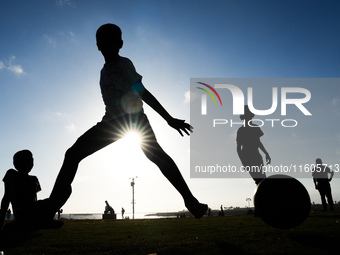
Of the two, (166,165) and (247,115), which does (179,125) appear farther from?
(247,115)

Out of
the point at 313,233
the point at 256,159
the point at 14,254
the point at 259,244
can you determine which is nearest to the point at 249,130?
the point at 256,159

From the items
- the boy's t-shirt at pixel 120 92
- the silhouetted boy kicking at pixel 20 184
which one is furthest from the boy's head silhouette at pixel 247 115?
the silhouetted boy kicking at pixel 20 184

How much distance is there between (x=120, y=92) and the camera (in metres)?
3.83

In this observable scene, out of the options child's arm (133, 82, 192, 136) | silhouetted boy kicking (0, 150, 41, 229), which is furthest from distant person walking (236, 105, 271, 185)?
silhouetted boy kicking (0, 150, 41, 229)

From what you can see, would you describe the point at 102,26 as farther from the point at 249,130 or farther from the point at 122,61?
the point at 249,130

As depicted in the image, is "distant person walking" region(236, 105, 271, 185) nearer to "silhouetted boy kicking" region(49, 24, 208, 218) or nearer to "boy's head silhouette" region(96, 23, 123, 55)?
"silhouetted boy kicking" region(49, 24, 208, 218)

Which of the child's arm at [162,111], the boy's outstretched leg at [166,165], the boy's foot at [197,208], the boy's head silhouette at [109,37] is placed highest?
the boy's head silhouette at [109,37]

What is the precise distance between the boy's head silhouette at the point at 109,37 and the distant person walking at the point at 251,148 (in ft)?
18.9

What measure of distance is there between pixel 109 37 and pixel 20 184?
3455 mm

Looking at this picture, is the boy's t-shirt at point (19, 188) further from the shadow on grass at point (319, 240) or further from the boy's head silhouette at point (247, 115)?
the boy's head silhouette at point (247, 115)

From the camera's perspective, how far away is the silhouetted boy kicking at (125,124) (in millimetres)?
3615

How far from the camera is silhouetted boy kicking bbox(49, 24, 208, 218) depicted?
11.9ft

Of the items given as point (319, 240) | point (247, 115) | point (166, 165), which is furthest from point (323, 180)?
point (166, 165)

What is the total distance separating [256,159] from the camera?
8.59 metres
